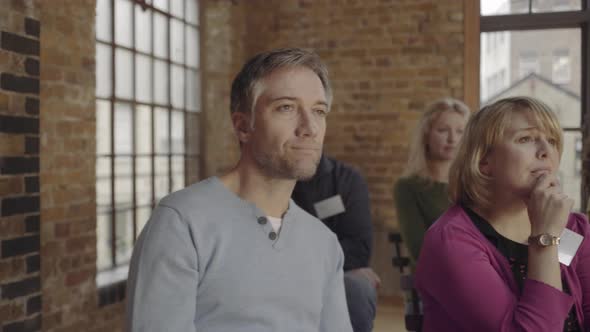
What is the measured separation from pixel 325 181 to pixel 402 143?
2.09 metres

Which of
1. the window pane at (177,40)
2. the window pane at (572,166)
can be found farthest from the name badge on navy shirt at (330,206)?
the window pane at (572,166)

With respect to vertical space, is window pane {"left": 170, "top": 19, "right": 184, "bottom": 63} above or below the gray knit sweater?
above

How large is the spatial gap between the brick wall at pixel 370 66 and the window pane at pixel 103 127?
126cm

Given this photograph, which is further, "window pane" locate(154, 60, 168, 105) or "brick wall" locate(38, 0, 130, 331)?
"window pane" locate(154, 60, 168, 105)

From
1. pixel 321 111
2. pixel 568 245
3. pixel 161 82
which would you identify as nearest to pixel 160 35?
pixel 161 82

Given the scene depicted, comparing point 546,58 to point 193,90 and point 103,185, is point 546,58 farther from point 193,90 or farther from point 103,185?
point 103,185

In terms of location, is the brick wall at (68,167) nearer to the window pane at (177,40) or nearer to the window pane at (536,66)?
the window pane at (177,40)

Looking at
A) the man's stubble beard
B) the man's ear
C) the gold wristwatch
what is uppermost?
the man's ear

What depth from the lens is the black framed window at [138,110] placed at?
388cm

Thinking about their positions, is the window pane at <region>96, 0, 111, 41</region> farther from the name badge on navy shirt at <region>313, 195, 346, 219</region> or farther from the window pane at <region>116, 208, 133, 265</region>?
the name badge on navy shirt at <region>313, 195, 346, 219</region>

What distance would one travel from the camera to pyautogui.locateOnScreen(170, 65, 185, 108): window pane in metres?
4.71

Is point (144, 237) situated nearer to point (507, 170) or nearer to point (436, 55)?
point (507, 170)

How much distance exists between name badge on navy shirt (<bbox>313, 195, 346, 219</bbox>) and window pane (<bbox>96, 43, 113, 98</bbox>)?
1.44m

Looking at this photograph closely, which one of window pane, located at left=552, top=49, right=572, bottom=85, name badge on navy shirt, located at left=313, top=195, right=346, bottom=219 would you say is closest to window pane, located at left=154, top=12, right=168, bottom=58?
name badge on navy shirt, located at left=313, top=195, right=346, bottom=219
